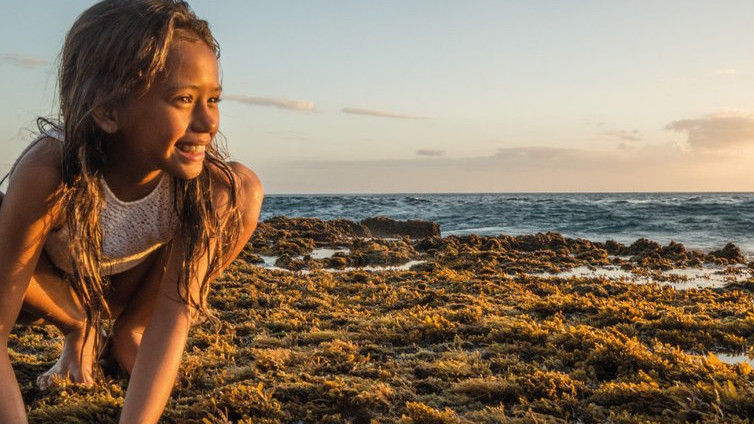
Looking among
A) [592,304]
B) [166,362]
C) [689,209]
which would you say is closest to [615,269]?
[592,304]

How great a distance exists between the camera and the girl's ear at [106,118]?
2.24 metres

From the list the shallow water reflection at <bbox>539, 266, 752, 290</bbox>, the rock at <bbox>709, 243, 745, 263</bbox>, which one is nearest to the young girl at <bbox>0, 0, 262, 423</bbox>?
the shallow water reflection at <bbox>539, 266, 752, 290</bbox>

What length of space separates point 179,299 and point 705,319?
4.81 meters

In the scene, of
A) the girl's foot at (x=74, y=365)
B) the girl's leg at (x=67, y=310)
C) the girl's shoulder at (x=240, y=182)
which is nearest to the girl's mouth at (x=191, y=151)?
the girl's shoulder at (x=240, y=182)

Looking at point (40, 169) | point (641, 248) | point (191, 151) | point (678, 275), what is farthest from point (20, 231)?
point (641, 248)

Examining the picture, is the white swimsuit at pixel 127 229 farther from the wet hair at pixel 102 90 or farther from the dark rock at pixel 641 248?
the dark rock at pixel 641 248

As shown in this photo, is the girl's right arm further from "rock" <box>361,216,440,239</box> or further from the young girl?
"rock" <box>361,216,440,239</box>

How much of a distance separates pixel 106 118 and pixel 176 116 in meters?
0.27

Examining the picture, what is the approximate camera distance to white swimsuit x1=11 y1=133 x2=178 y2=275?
2.72 metres

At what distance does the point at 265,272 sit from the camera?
9.24m

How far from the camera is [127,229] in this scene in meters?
2.81

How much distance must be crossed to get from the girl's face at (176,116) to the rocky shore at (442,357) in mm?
1396

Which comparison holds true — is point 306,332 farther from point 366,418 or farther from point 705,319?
point 705,319

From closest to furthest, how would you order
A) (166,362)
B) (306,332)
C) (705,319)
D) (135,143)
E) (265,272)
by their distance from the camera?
(135,143) → (166,362) → (306,332) → (705,319) → (265,272)
